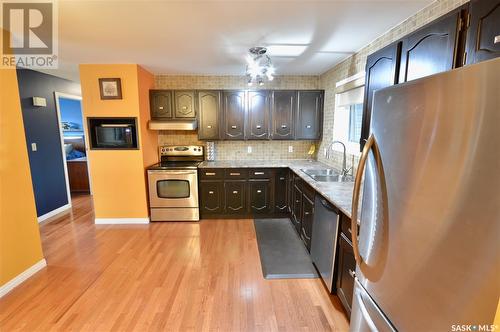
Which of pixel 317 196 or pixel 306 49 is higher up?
pixel 306 49

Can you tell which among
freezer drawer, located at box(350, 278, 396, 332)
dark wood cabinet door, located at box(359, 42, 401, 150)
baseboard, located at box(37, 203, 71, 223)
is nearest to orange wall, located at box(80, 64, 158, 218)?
baseboard, located at box(37, 203, 71, 223)

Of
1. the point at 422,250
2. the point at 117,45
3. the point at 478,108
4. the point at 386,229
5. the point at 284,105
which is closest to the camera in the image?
the point at 478,108

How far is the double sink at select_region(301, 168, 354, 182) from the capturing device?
2768 millimetres

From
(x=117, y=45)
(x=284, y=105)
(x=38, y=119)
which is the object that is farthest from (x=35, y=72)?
(x=284, y=105)

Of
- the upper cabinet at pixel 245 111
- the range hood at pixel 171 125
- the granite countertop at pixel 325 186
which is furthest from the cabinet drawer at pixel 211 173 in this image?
the range hood at pixel 171 125

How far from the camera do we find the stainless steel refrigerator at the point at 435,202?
63cm

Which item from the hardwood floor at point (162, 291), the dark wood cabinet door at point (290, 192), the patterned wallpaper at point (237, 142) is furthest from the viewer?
the patterned wallpaper at point (237, 142)

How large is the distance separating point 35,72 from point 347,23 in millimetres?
4525

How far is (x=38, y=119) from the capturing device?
3.70m

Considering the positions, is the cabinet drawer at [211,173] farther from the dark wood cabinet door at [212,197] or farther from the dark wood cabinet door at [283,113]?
the dark wood cabinet door at [283,113]

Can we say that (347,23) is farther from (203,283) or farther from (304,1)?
(203,283)

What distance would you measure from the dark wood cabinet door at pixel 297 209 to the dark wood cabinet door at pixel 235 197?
0.82 meters

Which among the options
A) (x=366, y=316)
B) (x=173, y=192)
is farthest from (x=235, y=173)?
(x=366, y=316)

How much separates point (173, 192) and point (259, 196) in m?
1.37
